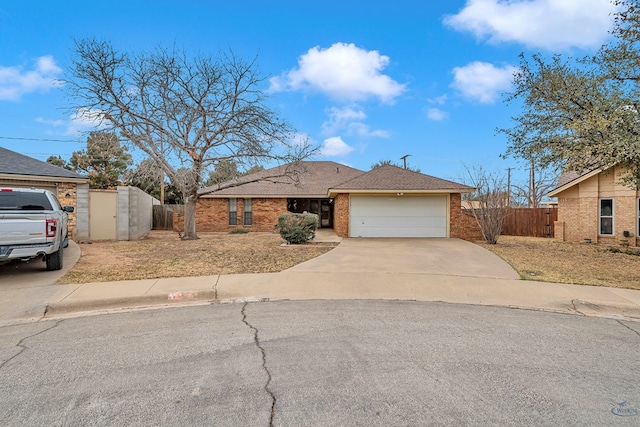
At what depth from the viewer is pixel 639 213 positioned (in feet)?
52.5

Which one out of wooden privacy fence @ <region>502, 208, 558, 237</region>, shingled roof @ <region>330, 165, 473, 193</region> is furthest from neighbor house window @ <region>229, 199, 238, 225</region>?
wooden privacy fence @ <region>502, 208, 558, 237</region>

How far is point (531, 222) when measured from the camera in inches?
866

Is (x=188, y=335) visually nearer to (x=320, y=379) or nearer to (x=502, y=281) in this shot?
(x=320, y=379)

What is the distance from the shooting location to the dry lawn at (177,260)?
8.54 meters

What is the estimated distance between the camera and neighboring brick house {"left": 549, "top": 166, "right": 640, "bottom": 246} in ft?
53.1

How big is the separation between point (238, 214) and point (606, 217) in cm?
1994

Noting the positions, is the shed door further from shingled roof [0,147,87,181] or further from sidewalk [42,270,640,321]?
sidewalk [42,270,640,321]

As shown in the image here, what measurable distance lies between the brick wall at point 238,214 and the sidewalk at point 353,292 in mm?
15202

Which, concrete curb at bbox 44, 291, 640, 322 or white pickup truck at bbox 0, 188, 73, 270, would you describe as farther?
white pickup truck at bbox 0, 188, 73, 270

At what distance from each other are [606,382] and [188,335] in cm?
463

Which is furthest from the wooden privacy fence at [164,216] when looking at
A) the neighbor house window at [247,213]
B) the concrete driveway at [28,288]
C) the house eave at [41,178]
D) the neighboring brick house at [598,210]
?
the neighboring brick house at [598,210]

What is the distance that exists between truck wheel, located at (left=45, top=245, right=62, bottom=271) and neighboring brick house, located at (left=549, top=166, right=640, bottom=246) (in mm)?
18677

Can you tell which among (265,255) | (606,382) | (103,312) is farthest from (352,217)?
(606,382)

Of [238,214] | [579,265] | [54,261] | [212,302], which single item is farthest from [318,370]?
[238,214]
